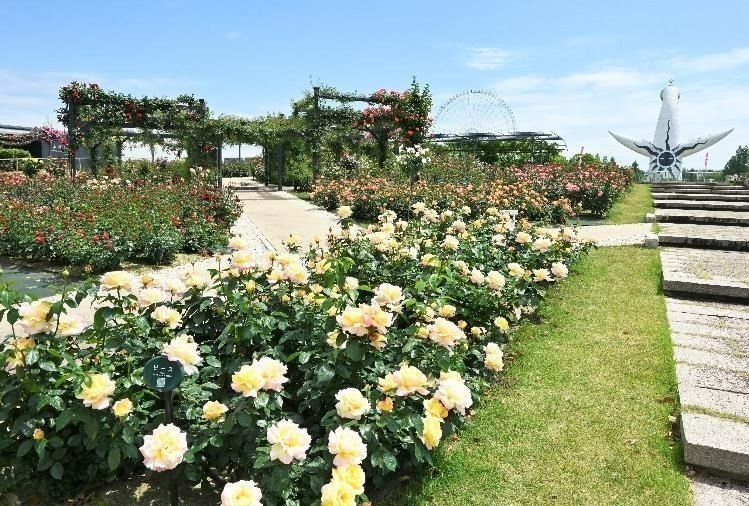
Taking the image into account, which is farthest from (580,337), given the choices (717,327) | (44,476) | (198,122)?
(198,122)

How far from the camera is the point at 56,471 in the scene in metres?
2.11

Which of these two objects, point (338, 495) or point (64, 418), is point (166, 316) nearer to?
point (64, 418)

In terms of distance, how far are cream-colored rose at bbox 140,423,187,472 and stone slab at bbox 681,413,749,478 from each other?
2.30m

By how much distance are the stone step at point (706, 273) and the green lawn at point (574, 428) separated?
877 mm

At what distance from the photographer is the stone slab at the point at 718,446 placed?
2.38 metres

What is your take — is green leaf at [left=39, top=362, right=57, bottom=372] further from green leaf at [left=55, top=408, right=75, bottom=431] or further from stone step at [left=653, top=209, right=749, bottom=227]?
stone step at [left=653, top=209, right=749, bottom=227]

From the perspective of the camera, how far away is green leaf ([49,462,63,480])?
210cm

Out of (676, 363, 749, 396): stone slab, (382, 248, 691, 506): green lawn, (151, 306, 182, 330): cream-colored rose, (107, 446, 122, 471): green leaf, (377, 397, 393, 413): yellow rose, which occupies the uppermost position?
(151, 306, 182, 330): cream-colored rose

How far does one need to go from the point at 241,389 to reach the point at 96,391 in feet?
1.86

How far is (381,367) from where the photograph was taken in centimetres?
246

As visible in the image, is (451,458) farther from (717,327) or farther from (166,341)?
(717,327)

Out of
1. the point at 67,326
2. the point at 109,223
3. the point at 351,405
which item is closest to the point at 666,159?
the point at 109,223

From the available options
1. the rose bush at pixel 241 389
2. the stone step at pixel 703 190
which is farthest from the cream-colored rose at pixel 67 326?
the stone step at pixel 703 190

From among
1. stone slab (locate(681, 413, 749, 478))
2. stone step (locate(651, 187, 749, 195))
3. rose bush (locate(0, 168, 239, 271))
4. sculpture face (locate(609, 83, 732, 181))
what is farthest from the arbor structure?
sculpture face (locate(609, 83, 732, 181))
